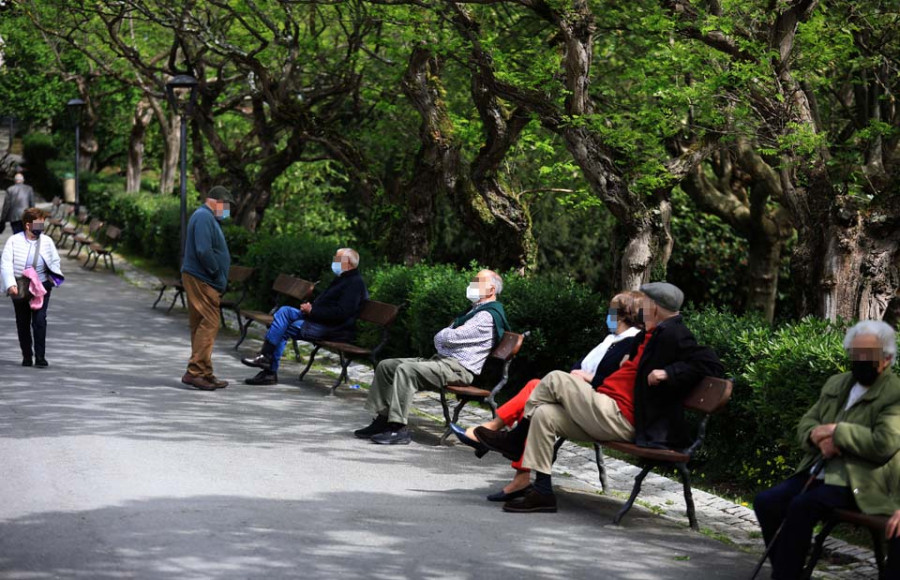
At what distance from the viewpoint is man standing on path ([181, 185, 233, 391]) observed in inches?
467

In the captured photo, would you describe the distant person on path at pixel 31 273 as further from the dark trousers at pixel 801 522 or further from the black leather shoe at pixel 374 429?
the dark trousers at pixel 801 522

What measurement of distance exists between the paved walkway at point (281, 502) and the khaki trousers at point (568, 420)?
1.41 ft

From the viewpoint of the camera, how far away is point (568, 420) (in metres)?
7.73

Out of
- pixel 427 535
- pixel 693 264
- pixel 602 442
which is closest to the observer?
pixel 427 535

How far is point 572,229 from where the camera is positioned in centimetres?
2592

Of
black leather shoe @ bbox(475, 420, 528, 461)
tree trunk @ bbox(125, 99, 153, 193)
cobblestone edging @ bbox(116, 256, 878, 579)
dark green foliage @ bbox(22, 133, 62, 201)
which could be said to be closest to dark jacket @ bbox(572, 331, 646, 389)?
black leather shoe @ bbox(475, 420, 528, 461)

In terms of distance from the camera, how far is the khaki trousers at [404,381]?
9602mm

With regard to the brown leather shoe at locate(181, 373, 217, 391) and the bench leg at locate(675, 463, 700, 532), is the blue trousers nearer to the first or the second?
the brown leather shoe at locate(181, 373, 217, 391)

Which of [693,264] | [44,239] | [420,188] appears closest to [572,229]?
[693,264]

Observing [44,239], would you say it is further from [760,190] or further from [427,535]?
[760,190]

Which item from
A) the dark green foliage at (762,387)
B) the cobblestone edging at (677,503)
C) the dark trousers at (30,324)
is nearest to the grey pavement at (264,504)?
the cobblestone edging at (677,503)

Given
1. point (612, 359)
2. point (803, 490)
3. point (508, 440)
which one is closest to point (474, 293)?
point (612, 359)

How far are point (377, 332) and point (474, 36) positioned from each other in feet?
12.2

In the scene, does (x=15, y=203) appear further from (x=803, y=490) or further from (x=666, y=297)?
(x=803, y=490)
